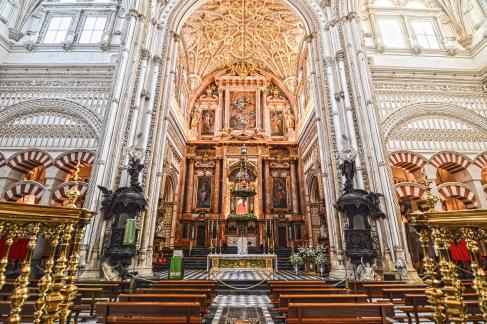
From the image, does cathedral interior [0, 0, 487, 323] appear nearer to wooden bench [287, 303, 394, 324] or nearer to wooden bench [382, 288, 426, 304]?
wooden bench [382, 288, 426, 304]

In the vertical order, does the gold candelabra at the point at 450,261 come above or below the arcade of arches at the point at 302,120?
below

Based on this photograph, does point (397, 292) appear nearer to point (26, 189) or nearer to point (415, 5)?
point (26, 189)

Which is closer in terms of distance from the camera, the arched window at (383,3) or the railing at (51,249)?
the railing at (51,249)

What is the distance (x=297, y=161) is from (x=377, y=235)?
38.4ft

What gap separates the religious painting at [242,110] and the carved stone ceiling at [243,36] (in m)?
3.03

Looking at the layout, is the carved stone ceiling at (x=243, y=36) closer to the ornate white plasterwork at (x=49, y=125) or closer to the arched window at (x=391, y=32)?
the arched window at (x=391, y=32)

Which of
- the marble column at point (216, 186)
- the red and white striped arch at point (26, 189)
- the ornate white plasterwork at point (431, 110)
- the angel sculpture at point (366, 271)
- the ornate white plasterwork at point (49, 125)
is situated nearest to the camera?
the angel sculpture at point (366, 271)

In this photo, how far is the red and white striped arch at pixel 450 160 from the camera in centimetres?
1193

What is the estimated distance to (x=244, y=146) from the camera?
1477 centimetres

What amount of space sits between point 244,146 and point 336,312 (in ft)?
39.2

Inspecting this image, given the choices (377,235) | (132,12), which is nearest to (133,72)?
(132,12)

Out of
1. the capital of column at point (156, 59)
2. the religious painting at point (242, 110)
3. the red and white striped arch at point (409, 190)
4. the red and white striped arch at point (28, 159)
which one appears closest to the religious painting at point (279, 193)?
the religious painting at point (242, 110)

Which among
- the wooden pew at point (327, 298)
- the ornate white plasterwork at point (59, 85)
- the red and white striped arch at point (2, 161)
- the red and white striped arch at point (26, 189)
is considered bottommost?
the wooden pew at point (327, 298)

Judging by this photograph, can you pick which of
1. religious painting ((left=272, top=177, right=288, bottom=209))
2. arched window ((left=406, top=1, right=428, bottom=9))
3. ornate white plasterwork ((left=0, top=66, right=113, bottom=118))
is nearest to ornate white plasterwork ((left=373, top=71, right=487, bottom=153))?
arched window ((left=406, top=1, right=428, bottom=9))
